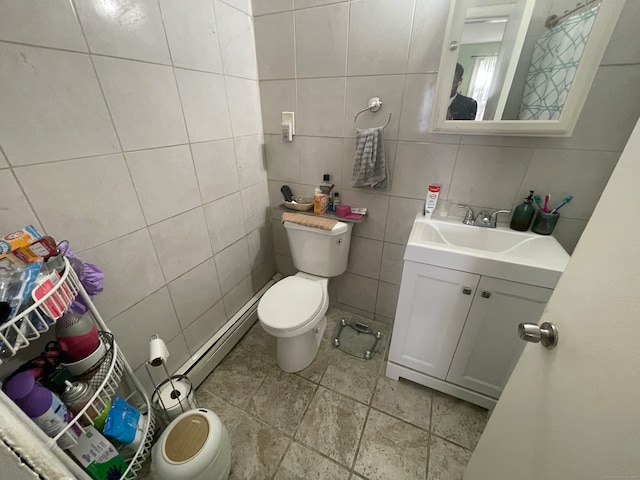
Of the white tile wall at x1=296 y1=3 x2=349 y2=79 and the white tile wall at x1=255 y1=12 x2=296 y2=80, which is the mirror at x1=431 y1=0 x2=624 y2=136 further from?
the white tile wall at x1=255 y1=12 x2=296 y2=80

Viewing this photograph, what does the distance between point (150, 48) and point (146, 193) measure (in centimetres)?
52

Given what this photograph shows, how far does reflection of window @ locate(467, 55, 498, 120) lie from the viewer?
40.3 inches

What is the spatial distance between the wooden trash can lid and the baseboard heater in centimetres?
34

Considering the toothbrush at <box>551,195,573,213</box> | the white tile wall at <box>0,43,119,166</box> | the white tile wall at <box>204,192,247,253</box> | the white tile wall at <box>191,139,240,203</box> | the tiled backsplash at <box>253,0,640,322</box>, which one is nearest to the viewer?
the white tile wall at <box>0,43,119,166</box>

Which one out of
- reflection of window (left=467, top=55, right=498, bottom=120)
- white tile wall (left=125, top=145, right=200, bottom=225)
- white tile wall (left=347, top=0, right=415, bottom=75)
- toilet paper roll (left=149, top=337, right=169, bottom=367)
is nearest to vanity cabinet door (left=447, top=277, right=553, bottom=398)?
reflection of window (left=467, top=55, right=498, bottom=120)

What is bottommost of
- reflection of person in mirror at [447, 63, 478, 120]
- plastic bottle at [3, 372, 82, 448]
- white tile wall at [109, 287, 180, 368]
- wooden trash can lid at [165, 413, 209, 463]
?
wooden trash can lid at [165, 413, 209, 463]

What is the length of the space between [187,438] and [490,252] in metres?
1.37

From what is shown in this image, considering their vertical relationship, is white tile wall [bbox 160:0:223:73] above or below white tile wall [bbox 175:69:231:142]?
above

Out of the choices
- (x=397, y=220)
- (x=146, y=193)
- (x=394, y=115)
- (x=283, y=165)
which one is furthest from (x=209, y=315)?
(x=394, y=115)

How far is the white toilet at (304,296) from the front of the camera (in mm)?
1234

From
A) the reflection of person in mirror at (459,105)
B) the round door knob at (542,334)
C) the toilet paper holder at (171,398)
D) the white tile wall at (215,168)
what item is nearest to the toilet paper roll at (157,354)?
the toilet paper holder at (171,398)

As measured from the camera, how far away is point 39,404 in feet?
1.96

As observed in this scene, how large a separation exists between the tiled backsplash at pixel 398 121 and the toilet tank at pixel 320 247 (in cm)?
15

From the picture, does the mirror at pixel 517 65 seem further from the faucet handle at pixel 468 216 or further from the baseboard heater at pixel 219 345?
the baseboard heater at pixel 219 345
